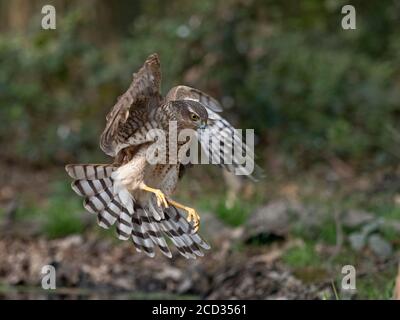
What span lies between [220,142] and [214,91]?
17.5 ft

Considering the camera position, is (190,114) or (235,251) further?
(235,251)

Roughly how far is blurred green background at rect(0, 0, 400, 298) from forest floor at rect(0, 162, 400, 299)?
1.42 feet

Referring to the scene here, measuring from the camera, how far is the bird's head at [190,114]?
159 inches

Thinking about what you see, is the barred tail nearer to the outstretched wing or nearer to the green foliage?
the outstretched wing

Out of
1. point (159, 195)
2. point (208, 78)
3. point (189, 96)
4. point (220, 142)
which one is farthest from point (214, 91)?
point (159, 195)

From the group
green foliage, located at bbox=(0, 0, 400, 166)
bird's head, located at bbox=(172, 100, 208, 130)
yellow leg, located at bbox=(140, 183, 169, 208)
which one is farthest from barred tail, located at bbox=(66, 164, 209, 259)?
green foliage, located at bbox=(0, 0, 400, 166)

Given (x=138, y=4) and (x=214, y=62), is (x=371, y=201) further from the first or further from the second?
(x=138, y=4)

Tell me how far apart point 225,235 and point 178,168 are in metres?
3.12

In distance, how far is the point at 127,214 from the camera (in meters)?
4.22

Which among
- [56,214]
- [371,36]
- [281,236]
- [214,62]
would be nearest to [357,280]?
[281,236]

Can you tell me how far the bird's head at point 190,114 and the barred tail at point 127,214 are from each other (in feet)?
1.45

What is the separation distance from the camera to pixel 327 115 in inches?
420

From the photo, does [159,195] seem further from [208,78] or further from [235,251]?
[208,78]

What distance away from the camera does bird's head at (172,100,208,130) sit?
4043mm
